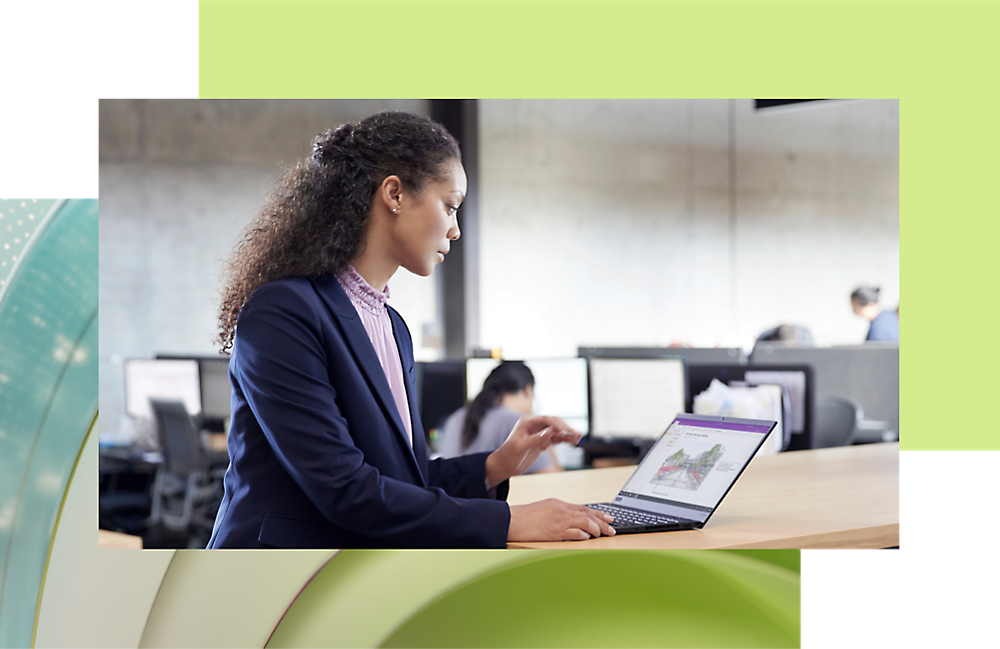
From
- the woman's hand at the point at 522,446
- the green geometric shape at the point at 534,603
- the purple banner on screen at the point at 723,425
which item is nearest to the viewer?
the purple banner on screen at the point at 723,425

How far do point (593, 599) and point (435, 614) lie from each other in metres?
0.31

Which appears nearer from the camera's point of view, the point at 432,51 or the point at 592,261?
the point at 432,51

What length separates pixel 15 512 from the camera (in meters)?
1.86

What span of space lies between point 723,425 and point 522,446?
1.18 feet

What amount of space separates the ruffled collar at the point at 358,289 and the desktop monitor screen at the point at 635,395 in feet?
7.79

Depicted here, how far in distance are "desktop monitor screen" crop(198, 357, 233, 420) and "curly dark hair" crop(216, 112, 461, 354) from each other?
2951 mm

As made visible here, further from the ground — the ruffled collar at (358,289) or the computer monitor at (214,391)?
the ruffled collar at (358,289)

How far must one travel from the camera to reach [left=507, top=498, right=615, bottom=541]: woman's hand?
1.44m

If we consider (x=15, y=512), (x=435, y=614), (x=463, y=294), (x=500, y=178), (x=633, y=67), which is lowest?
(x=435, y=614)

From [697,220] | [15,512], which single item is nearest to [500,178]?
[697,220]

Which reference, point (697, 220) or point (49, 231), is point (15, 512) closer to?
point (49, 231)

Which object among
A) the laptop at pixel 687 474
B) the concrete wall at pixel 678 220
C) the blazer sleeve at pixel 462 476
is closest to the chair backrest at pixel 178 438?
the concrete wall at pixel 678 220

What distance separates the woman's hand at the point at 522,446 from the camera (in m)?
1.63

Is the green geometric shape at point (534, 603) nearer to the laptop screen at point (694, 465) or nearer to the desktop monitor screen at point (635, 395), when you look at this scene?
the laptop screen at point (694, 465)
